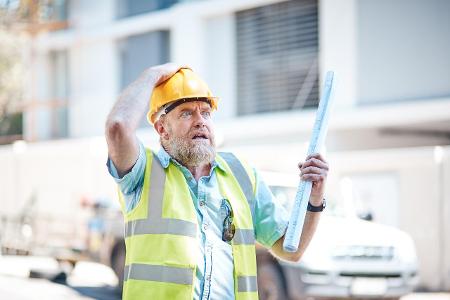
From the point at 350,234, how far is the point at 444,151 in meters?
5.26

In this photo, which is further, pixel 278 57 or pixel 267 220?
pixel 278 57

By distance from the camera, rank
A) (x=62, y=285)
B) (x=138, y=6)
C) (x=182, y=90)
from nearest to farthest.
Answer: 1. (x=182, y=90)
2. (x=62, y=285)
3. (x=138, y=6)

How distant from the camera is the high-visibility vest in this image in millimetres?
2988

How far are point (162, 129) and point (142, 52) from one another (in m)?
22.7

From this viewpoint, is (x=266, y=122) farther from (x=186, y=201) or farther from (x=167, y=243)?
(x=167, y=243)

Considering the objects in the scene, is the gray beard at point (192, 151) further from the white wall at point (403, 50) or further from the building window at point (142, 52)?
the building window at point (142, 52)

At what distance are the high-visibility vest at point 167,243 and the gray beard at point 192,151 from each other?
0.05 metres

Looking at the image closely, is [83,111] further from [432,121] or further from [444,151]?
[444,151]

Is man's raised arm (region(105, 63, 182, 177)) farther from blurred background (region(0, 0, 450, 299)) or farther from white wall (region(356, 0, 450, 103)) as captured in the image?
white wall (region(356, 0, 450, 103))

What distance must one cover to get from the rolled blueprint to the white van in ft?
22.1

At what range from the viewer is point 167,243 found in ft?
9.87

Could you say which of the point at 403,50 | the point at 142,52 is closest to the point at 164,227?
the point at 403,50

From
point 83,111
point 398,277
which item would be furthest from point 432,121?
point 83,111

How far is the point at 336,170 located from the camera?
55.3ft
